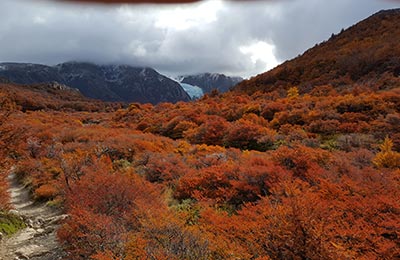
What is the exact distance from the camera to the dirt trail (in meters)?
9.46

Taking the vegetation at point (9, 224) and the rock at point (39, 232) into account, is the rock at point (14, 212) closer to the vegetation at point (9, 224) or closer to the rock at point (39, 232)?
the vegetation at point (9, 224)

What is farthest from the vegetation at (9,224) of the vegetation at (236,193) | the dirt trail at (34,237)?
the vegetation at (236,193)

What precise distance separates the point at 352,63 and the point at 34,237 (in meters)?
39.3

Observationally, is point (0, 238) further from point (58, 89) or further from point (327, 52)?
point (58, 89)

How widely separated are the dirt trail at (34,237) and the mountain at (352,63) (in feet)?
92.7

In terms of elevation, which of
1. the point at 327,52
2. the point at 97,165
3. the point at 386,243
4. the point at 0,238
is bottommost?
the point at 0,238

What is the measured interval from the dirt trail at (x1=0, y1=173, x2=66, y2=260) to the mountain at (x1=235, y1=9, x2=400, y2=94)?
28.2m

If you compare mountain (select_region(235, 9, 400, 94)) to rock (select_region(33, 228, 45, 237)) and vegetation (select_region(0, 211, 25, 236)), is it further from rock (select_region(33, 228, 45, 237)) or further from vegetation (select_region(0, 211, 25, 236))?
vegetation (select_region(0, 211, 25, 236))

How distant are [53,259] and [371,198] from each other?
8081 millimetres

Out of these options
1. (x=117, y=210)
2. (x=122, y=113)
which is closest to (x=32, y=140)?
(x=117, y=210)

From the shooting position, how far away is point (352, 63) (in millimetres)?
40625

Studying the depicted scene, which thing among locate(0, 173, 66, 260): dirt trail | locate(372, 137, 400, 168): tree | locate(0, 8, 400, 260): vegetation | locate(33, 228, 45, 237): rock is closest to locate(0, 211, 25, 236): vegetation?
locate(0, 173, 66, 260): dirt trail

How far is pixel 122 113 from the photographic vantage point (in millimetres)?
46219

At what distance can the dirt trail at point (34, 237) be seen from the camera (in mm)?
9463
